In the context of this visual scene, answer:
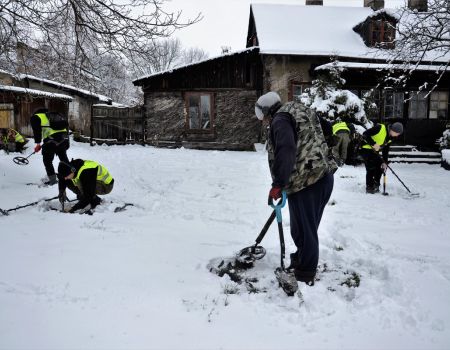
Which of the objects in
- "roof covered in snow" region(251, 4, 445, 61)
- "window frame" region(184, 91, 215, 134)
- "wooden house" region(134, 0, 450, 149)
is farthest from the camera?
"window frame" region(184, 91, 215, 134)

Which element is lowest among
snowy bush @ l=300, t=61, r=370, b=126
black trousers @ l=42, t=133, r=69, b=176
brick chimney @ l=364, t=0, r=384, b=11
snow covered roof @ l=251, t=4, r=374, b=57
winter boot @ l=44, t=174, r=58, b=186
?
winter boot @ l=44, t=174, r=58, b=186

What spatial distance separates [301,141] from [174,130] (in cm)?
1399

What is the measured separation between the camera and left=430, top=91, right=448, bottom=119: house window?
16188 millimetres

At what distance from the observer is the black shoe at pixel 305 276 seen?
309 centimetres

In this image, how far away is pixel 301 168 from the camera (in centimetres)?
298

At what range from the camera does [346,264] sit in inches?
146

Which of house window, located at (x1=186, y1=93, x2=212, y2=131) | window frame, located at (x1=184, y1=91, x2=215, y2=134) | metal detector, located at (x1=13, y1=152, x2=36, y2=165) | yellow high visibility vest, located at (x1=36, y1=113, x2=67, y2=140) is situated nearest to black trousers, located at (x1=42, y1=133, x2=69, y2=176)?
yellow high visibility vest, located at (x1=36, y1=113, x2=67, y2=140)

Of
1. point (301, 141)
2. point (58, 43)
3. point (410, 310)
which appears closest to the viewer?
point (410, 310)

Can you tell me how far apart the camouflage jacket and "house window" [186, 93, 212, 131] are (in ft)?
44.7

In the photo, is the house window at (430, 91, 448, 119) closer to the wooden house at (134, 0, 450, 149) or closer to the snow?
the wooden house at (134, 0, 450, 149)

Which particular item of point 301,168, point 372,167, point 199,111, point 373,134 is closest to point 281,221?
point 301,168

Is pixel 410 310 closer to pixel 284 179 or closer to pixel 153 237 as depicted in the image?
pixel 284 179

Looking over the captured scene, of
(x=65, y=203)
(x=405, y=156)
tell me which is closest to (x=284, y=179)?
(x=65, y=203)

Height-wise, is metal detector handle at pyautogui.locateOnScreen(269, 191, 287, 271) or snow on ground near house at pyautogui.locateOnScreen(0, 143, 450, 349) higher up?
metal detector handle at pyautogui.locateOnScreen(269, 191, 287, 271)
